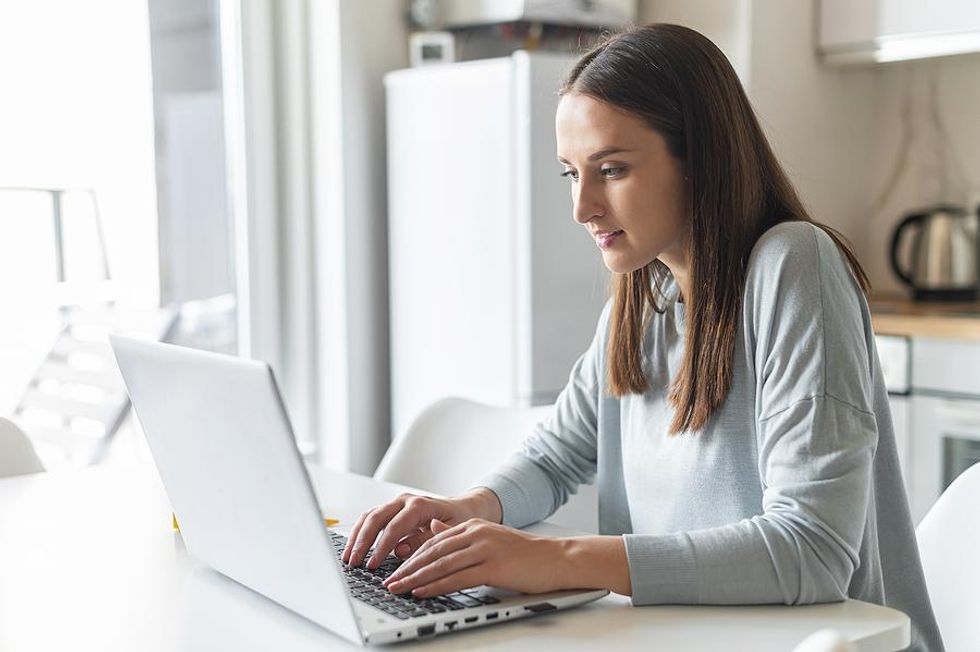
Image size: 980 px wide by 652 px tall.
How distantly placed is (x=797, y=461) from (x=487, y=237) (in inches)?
69.9

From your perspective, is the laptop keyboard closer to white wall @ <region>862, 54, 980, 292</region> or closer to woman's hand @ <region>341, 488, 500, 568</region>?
woman's hand @ <region>341, 488, 500, 568</region>

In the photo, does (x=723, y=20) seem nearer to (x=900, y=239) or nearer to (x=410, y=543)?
(x=900, y=239)

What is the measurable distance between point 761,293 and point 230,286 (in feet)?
6.95

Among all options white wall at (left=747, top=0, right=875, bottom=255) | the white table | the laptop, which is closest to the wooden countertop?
white wall at (left=747, top=0, right=875, bottom=255)

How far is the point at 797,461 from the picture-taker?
1.10 m

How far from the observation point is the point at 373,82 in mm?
3049

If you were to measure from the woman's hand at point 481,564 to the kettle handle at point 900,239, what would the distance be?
2.18 meters

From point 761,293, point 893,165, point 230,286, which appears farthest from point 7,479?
point 893,165

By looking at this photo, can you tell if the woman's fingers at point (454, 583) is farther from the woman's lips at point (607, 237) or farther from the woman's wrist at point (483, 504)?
the woman's lips at point (607, 237)

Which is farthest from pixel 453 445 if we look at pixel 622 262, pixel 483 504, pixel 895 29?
pixel 895 29

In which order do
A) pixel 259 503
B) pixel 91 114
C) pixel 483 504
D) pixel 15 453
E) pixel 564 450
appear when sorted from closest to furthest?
pixel 259 503, pixel 483 504, pixel 564 450, pixel 15 453, pixel 91 114

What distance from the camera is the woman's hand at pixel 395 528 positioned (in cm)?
117

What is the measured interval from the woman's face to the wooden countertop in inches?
60.7

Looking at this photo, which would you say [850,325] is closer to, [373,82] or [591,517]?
[591,517]
